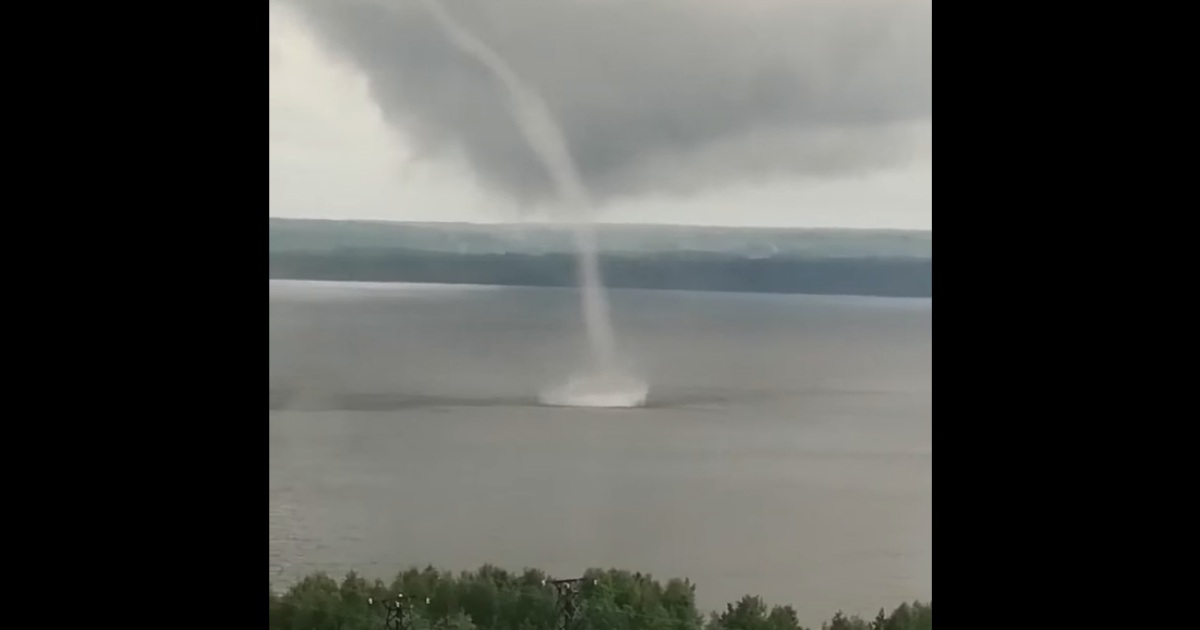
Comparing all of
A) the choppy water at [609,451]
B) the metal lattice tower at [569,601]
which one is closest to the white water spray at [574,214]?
the choppy water at [609,451]

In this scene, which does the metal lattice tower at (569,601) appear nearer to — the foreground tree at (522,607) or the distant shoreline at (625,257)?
the foreground tree at (522,607)

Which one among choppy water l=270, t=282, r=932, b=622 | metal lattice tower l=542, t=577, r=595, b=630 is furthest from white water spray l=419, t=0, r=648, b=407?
metal lattice tower l=542, t=577, r=595, b=630

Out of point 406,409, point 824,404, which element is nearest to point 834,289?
point 824,404

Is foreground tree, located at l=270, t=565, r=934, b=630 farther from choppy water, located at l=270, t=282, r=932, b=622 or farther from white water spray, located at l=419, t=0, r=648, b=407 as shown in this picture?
white water spray, located at l=419, t=0, r=648, b=407

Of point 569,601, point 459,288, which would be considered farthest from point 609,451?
point 459,288
